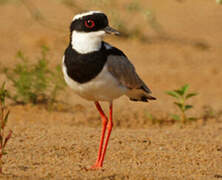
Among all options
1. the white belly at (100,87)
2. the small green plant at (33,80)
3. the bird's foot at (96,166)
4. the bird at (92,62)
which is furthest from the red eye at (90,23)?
the small green plant at (33,80)

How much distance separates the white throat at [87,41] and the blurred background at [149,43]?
2.26 metres

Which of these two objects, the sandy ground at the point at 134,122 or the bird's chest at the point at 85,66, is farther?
the sandy ground at the point at 134,122

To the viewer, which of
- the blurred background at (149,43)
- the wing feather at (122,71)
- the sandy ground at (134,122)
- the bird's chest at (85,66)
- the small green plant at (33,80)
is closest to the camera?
the bird's chest at (85,66)

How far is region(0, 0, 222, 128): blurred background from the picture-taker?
7297 millimetres

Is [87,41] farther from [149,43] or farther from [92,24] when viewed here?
[149,43]

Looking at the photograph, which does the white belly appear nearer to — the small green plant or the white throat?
the white throat

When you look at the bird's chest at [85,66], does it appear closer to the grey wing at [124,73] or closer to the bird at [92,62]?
the bird at [92,62]

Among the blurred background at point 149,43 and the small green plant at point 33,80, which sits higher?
the blurred background at point 149,43

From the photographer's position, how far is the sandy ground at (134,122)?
421cm

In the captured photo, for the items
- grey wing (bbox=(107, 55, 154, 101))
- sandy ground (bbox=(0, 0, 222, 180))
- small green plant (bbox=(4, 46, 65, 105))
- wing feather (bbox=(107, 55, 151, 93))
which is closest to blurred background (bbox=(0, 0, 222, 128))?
sandy ground (bbox=(0, 0, 222, 180))

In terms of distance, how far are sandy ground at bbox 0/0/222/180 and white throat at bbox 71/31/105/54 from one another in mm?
990

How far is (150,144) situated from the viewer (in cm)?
505

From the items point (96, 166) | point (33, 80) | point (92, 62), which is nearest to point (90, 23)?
point (92, 62)

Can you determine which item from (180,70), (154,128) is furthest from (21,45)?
(154,128)
